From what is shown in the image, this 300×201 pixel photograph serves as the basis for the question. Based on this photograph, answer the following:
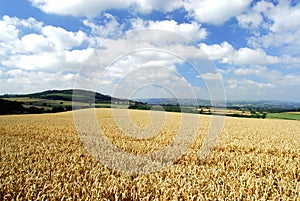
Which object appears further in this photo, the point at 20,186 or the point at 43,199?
the point at 20,186

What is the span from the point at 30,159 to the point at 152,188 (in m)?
3.83

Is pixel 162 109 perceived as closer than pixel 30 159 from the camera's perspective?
No

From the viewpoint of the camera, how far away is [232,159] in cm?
852

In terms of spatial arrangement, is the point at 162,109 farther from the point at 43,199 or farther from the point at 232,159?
the point at 43,199

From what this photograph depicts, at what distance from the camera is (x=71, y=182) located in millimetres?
5270

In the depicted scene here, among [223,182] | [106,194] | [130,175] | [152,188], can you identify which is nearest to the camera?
[106,194]

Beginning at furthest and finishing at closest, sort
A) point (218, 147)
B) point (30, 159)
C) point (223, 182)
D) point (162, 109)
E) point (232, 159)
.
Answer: point (162, 109), point (218, 147), point (232, 159), point (30, 159), point (223, 182)

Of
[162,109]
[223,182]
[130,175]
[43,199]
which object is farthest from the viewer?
[162,109]

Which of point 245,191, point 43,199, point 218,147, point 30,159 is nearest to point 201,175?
point 245,191

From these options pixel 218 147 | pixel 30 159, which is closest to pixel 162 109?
pixel 218 147

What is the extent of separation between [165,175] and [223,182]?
4.60 ft

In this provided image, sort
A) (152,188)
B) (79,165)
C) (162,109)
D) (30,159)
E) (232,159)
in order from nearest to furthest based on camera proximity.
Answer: (152,188), (79,165), (30,159), (232,159), (162,109)

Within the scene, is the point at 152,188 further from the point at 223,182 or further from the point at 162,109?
the point at 162,109

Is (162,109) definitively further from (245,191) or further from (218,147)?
(245,191)
